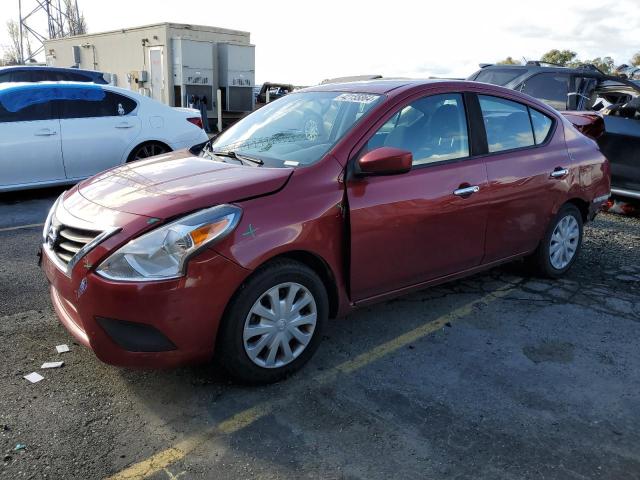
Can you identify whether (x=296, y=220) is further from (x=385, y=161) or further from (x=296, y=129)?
(x=296, y=129)

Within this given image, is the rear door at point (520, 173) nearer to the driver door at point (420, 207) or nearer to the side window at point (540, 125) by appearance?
the side window at point (540, 125)

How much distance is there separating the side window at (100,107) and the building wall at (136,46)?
31.5 feet

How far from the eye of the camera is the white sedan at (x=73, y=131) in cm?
697

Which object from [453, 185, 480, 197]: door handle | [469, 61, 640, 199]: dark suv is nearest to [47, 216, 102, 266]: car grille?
[453, 185, 480, 197]: door handle

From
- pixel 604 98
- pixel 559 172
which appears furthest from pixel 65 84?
pixel 604 98

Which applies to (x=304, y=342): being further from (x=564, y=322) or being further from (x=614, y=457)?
(x=564, y=322)

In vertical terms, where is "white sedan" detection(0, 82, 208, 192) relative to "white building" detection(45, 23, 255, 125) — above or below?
below

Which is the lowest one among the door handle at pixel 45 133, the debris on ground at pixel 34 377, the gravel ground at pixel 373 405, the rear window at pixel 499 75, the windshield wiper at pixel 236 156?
the gravel ground at pixel 373 405

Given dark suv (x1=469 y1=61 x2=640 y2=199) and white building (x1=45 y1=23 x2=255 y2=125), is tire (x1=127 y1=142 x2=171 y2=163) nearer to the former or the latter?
dark suv (x1=469 y1=61 x2=640 y2=199)

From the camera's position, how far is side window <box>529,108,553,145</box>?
4.55 metres

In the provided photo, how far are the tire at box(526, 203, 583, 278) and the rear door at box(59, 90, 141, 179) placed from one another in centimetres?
553

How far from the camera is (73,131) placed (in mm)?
7340

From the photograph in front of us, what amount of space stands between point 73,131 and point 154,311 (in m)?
5.54

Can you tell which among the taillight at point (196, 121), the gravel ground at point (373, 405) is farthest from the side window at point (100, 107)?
the gravel ground at point (373, 405)
